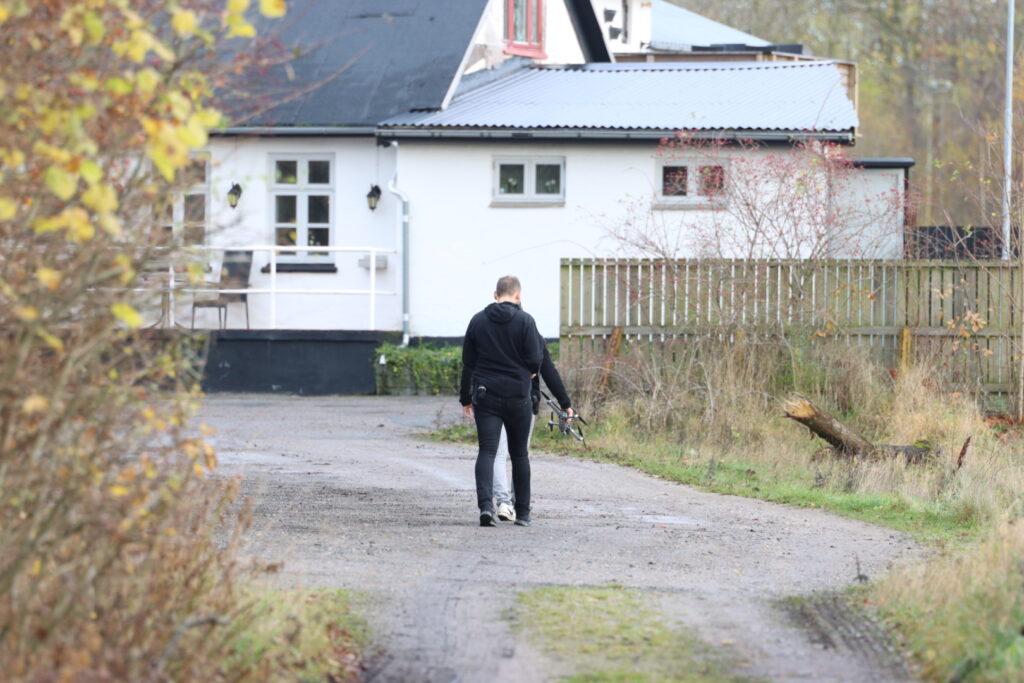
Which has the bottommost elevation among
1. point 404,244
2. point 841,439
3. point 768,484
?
point 768,484

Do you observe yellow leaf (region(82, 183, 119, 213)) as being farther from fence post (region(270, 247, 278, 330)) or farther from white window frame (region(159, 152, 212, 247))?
fence post (region(270, 247, 278, 330))

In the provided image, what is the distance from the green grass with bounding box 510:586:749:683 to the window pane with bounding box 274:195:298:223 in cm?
1622

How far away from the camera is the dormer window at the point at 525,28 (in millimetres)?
25938

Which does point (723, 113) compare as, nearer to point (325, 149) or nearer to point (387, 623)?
point (325, 149)

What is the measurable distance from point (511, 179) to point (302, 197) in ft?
11.2

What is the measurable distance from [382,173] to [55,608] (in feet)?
59.2

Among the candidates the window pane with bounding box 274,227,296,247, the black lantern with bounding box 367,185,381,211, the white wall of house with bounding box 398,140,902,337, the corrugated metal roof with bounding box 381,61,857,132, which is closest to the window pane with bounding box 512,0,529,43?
Answer: the corrugated metal roof with bounding box 381,61,857,132

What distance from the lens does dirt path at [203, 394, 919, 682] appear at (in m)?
6.59

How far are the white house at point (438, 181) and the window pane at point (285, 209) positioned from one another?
23 millimetres

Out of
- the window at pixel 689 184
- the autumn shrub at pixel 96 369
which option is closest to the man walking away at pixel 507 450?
the autumn shrub at pixel 96 369

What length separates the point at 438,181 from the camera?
22.1m

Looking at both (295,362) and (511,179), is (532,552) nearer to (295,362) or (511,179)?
(295,362)

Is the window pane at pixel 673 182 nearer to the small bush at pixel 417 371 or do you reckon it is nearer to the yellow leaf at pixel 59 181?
the small bush at pixel 417 371

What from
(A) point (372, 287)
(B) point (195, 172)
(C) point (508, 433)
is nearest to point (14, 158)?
(B) point (195, 172)
